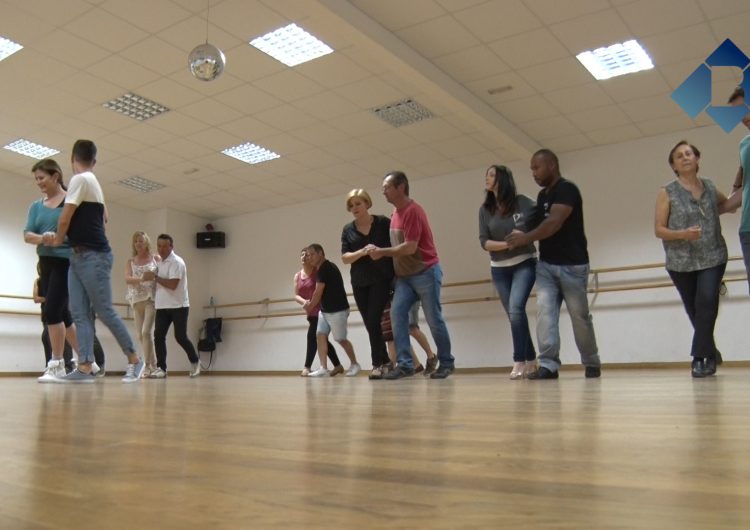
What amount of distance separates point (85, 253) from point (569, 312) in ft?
8.99

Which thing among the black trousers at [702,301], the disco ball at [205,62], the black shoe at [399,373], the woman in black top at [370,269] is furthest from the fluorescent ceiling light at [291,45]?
the black trousers at [702,301]

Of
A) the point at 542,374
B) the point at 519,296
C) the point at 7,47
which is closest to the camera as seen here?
the point at 542,374

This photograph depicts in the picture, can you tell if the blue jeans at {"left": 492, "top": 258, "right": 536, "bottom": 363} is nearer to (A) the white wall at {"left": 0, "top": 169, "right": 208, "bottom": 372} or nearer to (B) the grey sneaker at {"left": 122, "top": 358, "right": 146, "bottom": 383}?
(B) the grey sneaker at {"left": 122, "top": 358, "right": 146, "bottom": 383}

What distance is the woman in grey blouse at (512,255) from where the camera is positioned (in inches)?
140

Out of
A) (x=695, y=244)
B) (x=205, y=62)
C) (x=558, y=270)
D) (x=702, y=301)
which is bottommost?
(x=702, y=301)

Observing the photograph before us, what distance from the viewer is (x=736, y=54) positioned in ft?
20.0

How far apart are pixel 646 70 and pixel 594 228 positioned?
2.51 metres

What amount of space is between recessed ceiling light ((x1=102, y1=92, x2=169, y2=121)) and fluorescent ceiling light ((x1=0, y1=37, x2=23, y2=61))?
1169 mm

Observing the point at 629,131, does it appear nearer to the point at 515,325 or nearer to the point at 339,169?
the point at 339,169

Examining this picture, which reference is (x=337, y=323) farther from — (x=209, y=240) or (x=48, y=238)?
(x=209, y=240)

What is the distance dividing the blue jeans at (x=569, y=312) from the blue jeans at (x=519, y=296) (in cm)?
20

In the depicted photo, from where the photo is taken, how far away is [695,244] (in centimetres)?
315

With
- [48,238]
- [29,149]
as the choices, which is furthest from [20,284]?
[48,238]

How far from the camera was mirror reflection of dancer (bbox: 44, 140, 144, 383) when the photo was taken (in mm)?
3742
